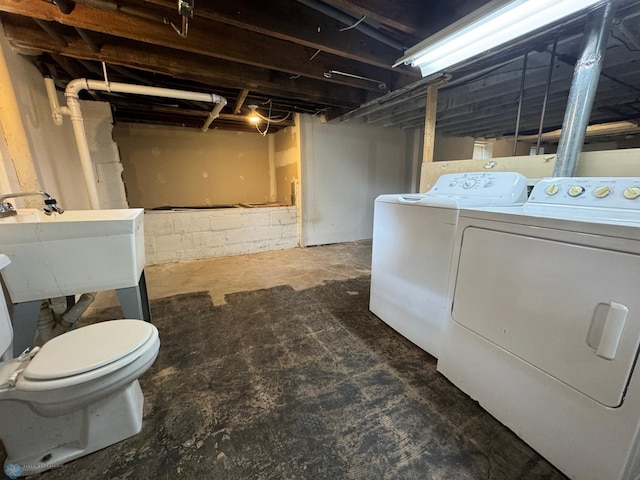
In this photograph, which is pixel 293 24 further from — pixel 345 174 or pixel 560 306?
pixel 345 174

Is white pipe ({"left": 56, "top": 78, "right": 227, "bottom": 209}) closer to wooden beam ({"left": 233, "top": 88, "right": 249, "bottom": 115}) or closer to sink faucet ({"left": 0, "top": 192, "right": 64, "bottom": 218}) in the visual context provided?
wooden beam ({"left": 233, "top": 88, "right": 249, "bottom": 115})

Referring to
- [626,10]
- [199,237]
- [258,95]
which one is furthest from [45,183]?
[626,10]

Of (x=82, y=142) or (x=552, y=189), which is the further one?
(x=82, y=142)

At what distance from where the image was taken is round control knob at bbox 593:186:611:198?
43.5 inches

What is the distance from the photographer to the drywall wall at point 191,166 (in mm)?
4641

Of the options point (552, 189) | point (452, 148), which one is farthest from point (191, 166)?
point (452, 148)

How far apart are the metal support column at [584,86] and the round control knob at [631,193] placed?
54 cm

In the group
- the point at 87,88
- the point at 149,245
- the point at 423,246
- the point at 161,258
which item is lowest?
the point at 161,258

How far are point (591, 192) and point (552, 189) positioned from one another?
0.16 m

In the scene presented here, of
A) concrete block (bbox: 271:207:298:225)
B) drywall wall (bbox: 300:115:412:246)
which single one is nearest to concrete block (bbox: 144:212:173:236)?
concrete block (bbox: 271:207:298:225)

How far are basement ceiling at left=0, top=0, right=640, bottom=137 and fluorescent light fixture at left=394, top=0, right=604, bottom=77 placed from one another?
26 centimetres

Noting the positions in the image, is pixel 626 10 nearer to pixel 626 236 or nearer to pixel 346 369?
pixel 626 236

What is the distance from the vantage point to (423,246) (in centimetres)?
165

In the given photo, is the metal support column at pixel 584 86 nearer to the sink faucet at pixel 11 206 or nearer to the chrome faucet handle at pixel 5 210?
the sink faucet at pixel 11 206
